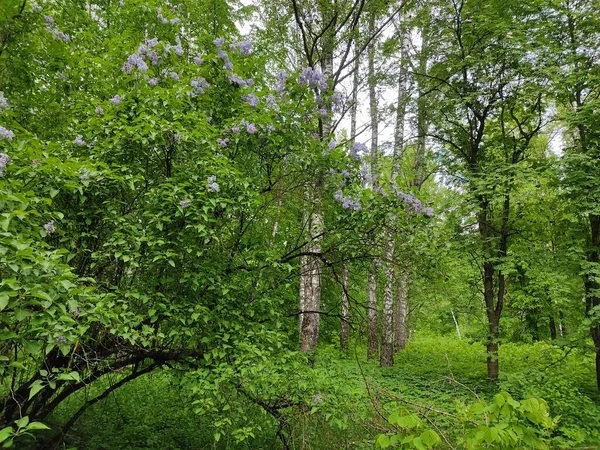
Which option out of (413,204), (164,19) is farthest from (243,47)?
(413,204)

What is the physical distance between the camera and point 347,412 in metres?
3.23

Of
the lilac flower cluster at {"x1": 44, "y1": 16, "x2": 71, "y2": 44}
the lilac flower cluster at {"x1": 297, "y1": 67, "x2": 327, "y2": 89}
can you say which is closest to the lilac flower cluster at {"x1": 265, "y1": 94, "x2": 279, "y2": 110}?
the lilac flower cluster at {"x1": 297, "y1": 67, "x2": 327, "y2": 89}

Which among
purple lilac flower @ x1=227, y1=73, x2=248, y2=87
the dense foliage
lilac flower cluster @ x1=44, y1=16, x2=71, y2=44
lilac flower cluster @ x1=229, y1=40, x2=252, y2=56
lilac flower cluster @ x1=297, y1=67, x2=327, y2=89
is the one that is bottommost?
the dense foliage

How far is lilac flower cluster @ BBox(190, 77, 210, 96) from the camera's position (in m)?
3.71

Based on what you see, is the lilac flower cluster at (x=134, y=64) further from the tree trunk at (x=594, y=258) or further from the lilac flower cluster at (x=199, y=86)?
the tree trunk at (x=594, y=258)

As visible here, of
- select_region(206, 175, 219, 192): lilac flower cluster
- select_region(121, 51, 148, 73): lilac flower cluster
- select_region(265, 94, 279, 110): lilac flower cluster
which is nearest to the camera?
select_region(206, 175, 219, 192): lilac flower cluster

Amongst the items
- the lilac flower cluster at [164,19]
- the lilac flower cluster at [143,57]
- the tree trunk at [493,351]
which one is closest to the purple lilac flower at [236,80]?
the lilac flower cluster at [143,57]

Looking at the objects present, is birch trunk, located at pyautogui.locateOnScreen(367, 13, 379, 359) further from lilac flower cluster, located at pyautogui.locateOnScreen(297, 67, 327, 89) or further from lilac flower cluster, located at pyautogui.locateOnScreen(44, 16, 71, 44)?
lilac flower cluster, located at pyautogui.locateOnScreen(44, 16, 71, 44)

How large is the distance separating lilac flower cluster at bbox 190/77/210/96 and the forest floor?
2729mm

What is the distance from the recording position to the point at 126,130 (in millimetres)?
2988

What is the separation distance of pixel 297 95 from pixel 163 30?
67.9 inches

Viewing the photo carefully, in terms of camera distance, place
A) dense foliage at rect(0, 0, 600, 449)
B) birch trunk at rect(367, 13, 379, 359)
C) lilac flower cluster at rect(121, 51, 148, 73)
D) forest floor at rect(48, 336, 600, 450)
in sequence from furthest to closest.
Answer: birch trunk at rect(367, 13, 379, 359) → lilac flower cluster at rect(121, 51, 148, 73) → forest floor at rect(48, 336, 600, 450) → dense foliage at rect(0, 0, 600, 449)

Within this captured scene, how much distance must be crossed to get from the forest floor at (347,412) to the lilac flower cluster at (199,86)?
8.95 feet

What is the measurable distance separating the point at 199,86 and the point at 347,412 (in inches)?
130
